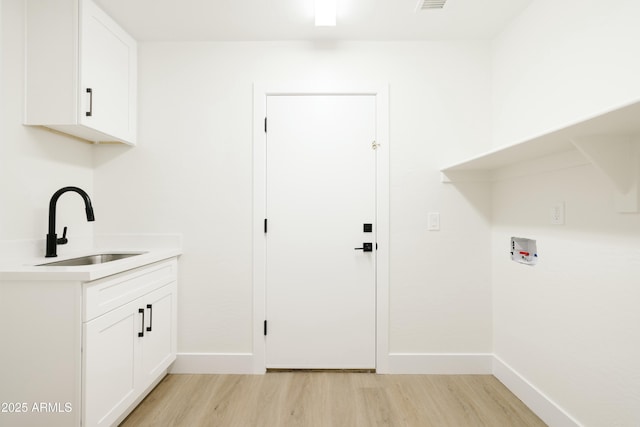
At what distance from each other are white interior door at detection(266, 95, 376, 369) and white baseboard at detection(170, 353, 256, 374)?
187 mm

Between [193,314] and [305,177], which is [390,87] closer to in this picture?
[305,177]

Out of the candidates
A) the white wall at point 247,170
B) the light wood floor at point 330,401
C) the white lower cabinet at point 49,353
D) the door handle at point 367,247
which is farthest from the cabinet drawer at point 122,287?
the door handle at point 367,247

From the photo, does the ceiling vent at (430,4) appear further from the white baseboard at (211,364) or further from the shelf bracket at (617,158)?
the white baseboard at (211,364)

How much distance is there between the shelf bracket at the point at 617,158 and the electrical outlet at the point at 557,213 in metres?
0.38

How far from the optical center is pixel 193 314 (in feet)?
7.67

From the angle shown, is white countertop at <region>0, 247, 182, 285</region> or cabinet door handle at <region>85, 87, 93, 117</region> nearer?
white countertop at <region>0, 247, 182, 285</region>

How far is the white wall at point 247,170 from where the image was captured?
2.34 metres

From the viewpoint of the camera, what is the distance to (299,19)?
2.10m

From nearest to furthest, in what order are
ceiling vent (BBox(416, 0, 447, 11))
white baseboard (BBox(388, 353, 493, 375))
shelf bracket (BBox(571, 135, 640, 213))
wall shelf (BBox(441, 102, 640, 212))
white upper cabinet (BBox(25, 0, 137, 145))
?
wall shelf (BBox(441, 102, 640, 212)) < shelf bracket (BBox(571, 135, 640, 213)) < white upper cabinet (BBox(25, 0, 137, 145)) < ceiling vent (BBox(416, 0, 447, 11)) < white baseboard (BBox(388, 353, 493, 375))

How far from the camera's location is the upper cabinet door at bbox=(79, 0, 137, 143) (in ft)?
6.02

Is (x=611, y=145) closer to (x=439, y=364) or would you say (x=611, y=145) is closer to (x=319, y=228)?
(x=319, y=228)

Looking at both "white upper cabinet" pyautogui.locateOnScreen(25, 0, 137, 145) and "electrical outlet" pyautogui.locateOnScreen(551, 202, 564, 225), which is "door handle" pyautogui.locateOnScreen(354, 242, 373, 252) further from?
"white upper cabinet" pyautogui.locateOnScreen(25, 0, 137, 145)

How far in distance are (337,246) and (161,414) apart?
1490 millimetres

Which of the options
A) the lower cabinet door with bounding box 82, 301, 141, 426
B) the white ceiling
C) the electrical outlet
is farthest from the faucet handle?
the electrical outlet
